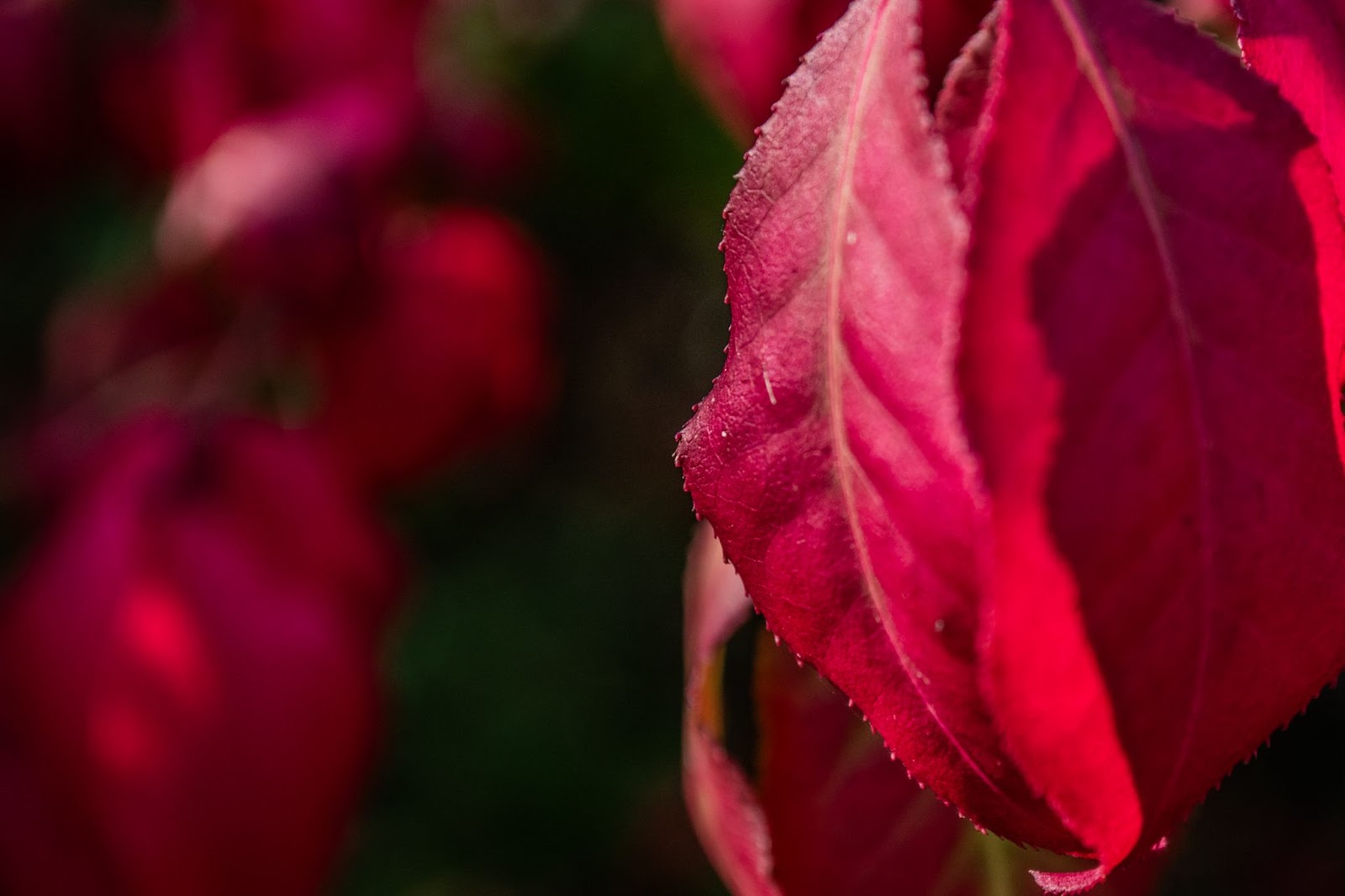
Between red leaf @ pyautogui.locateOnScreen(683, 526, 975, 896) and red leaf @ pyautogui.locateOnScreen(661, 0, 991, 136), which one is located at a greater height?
red leaf @ pyautogui.locateOnScreen(661, 0, 991, 136)

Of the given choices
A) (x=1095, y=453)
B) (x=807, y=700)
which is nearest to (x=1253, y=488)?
(x=1095, y=453)

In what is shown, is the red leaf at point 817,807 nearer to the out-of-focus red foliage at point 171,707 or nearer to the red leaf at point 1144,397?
the red leaf at point 1144,397

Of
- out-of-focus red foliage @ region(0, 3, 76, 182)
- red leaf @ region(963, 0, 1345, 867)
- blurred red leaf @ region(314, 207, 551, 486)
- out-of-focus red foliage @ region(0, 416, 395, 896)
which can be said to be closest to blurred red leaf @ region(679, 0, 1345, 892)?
red leaf @ region(963, 0, 1345, 867)

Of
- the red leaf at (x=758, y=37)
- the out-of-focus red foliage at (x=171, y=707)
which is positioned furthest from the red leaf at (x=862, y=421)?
the out-of-focus red foliage at (x=171, y=707)

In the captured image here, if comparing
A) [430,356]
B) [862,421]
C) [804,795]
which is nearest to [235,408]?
[430,356]

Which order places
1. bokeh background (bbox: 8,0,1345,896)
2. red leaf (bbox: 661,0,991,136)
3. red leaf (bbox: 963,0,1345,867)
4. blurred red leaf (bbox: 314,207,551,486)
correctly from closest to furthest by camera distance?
red leaf (bbox: 963,0,1345,867) → red leaf (bbox: 661,0,991,136) → blurred red leaf (bbox: 314,207,551,486) → bokeh background (bbox: 8,0,1345,896)

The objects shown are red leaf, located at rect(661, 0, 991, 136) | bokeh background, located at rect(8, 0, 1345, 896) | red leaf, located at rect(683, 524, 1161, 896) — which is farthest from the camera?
bokeh background, located at rect(8, 0, 1345, 896)

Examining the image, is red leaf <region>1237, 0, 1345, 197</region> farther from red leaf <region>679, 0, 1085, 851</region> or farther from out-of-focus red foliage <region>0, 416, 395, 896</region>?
out-of-focus red foliage <region>0, 416, 395, 896</region>

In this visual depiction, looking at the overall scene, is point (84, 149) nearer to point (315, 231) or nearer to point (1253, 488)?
point (315, 231)
